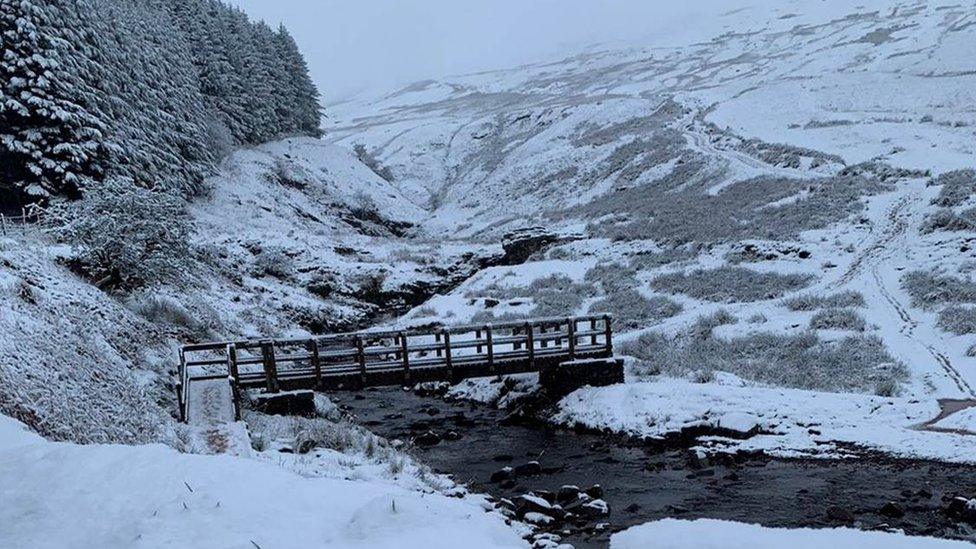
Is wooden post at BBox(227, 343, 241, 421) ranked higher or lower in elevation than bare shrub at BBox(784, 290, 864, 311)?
higher

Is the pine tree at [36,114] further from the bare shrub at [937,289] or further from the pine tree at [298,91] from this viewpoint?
the pine tree at [298,91]

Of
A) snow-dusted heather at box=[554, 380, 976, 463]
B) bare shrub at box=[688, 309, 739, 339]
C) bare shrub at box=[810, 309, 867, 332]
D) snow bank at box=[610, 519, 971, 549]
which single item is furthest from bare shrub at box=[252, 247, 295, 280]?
snow bank at box=[610, 519, 971, 549]

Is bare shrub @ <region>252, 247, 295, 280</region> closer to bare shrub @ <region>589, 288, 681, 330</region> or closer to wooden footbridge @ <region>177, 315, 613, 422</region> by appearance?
wooden footbridge @ <region>177, 315, 613, 422</region>

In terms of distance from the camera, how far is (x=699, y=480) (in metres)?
12.6

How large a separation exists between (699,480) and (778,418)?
2854 mm

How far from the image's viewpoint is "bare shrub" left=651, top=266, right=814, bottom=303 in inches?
974

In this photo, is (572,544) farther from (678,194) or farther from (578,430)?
(678,194)

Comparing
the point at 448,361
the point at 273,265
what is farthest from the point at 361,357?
the point at 273,265

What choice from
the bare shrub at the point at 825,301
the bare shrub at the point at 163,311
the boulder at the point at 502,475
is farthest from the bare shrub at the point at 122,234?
the bare shrub at the point at 825,301

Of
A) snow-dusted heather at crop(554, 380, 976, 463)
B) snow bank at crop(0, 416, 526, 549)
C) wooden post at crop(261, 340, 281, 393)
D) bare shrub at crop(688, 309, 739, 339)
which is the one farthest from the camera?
bare shrub at crop(688, 309, 739, 339)

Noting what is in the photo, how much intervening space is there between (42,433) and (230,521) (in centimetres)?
429

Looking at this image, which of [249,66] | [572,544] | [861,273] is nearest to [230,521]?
[572,544]

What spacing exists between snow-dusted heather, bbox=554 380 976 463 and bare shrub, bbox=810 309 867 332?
560 cm

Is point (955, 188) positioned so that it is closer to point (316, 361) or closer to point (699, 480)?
point (699, 480)
